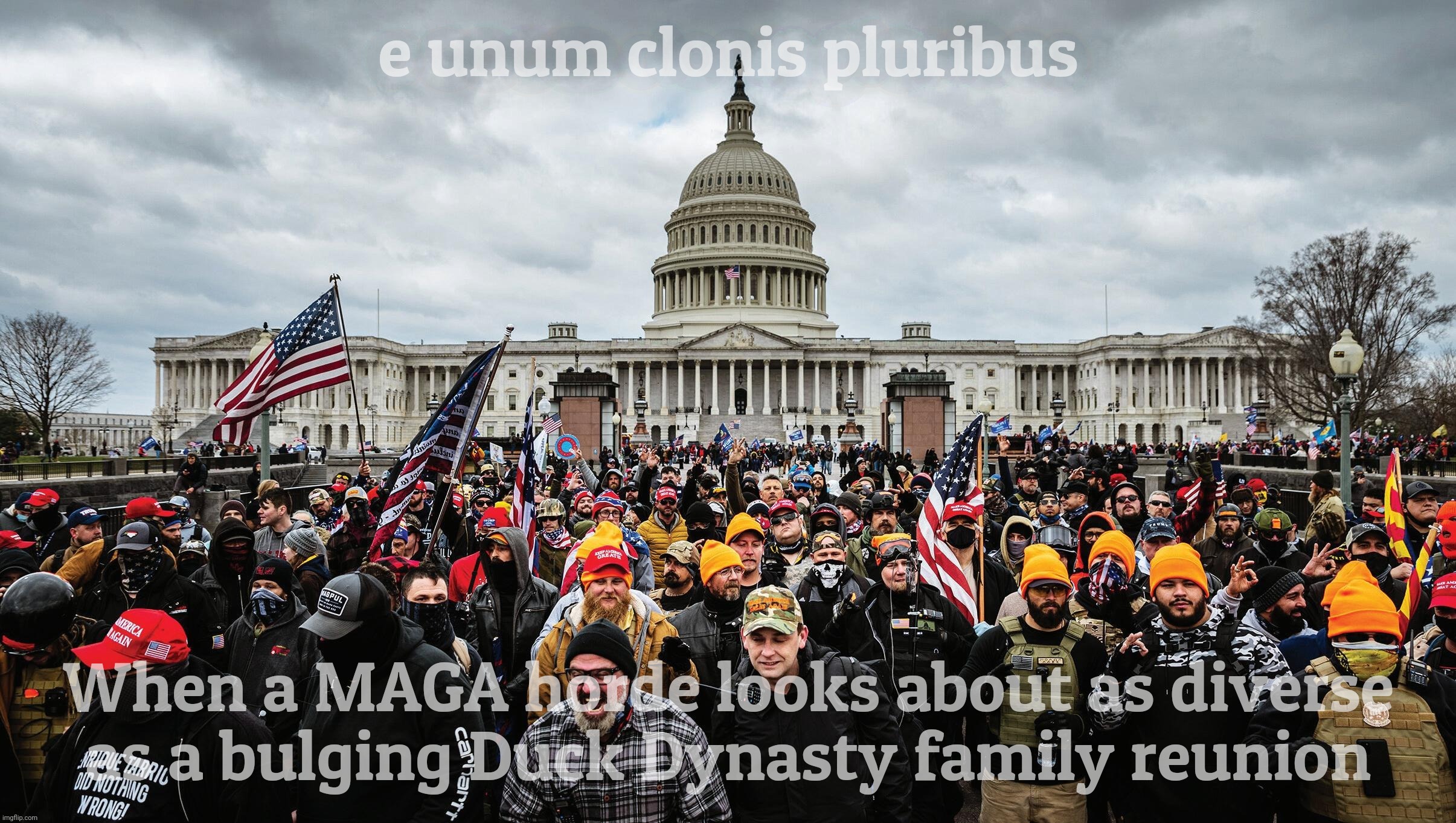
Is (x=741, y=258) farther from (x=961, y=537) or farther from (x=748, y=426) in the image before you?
(x=961, y=537)

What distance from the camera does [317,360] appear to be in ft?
38.4

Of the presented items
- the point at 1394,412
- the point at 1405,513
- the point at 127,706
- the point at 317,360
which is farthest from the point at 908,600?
the point at 1394,412

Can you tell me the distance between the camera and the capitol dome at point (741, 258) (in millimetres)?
108812

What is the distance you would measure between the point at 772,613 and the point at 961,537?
3982 mm

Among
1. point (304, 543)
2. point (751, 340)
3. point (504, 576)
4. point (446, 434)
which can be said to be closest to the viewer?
point (504, 576)

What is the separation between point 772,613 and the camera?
4125 mm

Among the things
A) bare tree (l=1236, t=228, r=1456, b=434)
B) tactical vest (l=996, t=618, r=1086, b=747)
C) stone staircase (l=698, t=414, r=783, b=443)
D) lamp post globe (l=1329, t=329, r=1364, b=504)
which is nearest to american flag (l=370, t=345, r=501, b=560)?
tactical vest (l=996, t=618, r=1086, b=747)

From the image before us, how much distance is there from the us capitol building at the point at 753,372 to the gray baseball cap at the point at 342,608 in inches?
3275

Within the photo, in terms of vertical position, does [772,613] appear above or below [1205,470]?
below

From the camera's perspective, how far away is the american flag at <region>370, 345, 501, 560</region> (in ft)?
26.5

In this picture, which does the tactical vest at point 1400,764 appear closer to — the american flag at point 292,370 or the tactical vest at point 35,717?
the tactical vest at point 35,717

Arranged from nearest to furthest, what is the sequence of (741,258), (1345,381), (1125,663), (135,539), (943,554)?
(1125,663) < (135,539) < (943,554) < (1345,381) < (741,258)

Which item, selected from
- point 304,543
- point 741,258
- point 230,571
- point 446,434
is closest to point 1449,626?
point 304,543

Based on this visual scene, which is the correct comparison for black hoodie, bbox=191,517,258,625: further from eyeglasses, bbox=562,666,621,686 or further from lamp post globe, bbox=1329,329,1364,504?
lamp post globe, bbox=1329,329,1364,504
